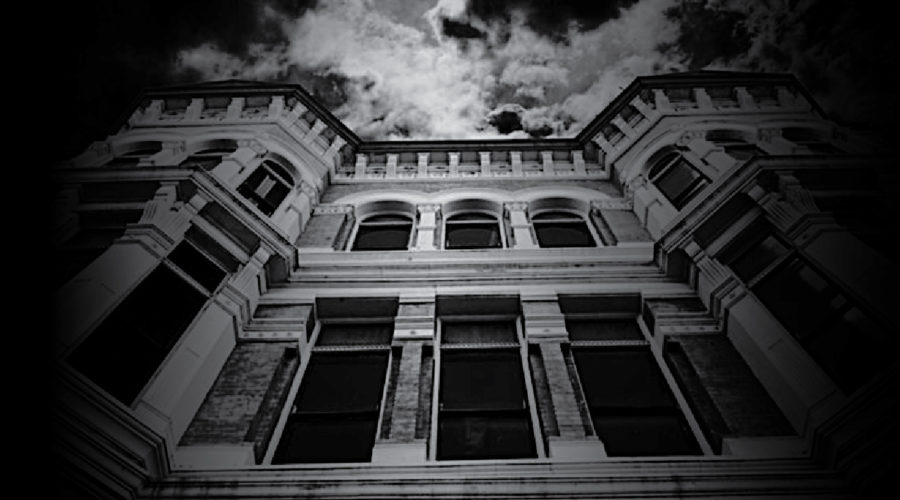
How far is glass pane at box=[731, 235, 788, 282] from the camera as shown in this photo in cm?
824

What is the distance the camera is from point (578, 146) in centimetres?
1562

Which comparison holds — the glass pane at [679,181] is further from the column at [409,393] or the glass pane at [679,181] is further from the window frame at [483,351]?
the column at [409,393]

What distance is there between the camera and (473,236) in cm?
1278

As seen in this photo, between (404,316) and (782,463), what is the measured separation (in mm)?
5259

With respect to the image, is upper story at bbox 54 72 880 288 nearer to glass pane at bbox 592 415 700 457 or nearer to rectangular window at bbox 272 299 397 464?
rectangular window at bbox 272 299 397 464

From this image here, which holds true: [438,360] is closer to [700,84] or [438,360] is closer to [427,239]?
[427,239]

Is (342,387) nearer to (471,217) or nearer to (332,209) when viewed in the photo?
(332,209)

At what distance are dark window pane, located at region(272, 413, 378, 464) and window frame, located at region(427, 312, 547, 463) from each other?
2.53 feet

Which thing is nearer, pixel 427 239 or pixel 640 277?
pixel 640 277

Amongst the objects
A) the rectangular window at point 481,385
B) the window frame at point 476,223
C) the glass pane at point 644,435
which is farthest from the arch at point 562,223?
the glass pane at point 644,435

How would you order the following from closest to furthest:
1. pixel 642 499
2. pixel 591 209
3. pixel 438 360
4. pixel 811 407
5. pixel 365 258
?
pixel 642 499 < pixel 811 407 < pixel 438 360 < pixel 365 258 < pixel 591 209

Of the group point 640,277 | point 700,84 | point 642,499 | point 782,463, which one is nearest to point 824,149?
point 700,84

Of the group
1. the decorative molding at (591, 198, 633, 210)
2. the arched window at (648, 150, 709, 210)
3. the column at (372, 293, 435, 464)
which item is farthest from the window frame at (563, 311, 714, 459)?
the decorative molding at (591, 198, 633, 210)

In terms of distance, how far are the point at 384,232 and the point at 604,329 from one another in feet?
17.8
